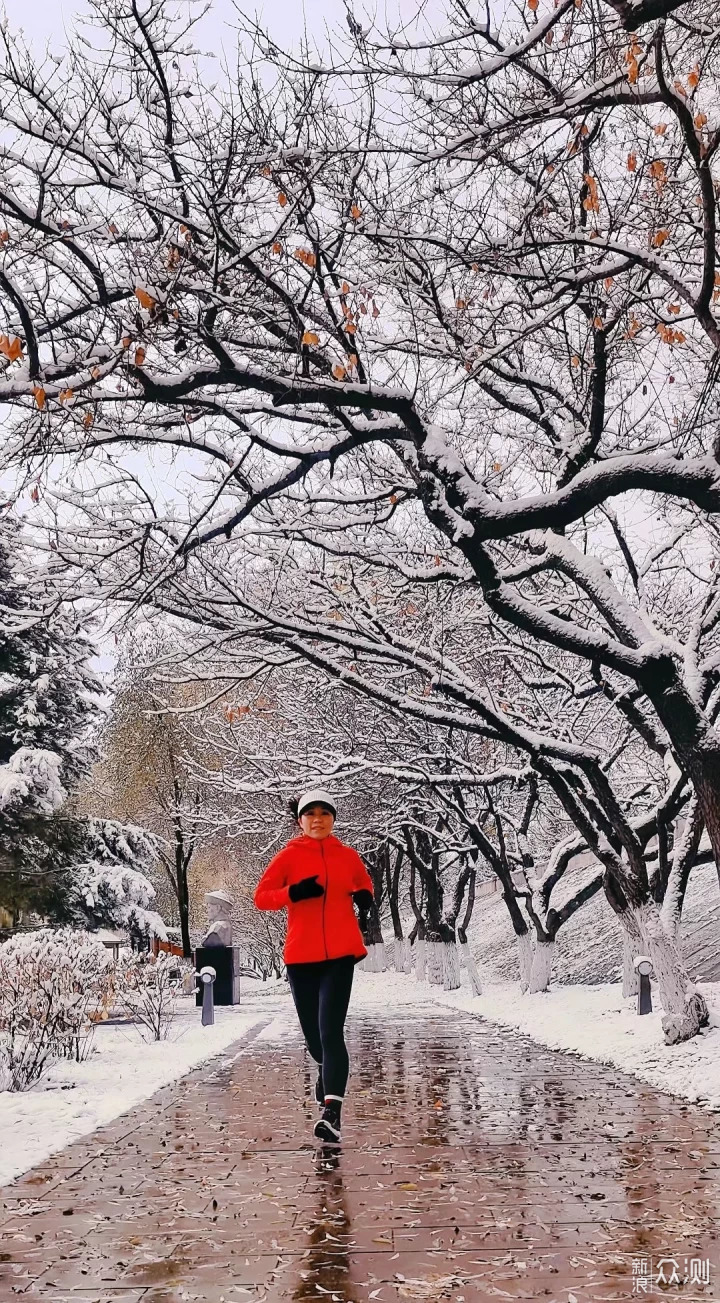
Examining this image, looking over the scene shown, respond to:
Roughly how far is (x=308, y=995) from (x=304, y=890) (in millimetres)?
693

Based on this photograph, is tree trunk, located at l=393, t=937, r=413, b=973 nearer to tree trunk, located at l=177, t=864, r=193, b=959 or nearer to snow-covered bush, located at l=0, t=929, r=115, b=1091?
tree trunk, located at l=177, t=864, r=193, b=959

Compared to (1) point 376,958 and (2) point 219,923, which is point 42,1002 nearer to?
(2) point 219,923

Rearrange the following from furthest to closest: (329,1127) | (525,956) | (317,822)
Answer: (525,956)
(317,822)
(329,1127)

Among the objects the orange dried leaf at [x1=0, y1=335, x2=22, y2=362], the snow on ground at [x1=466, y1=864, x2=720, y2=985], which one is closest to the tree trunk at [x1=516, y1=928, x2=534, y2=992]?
the snow on ground at [x1=466, y1=864, x2=720, y2=985]

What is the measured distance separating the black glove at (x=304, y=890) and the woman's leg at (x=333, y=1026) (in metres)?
0.42

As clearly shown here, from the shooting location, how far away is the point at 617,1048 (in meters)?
12.6

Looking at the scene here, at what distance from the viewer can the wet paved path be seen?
429cm

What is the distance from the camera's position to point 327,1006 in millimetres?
7133

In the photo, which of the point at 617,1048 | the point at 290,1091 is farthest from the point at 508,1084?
the point at 617,1048

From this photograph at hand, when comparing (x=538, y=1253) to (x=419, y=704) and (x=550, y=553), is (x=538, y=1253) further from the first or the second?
(x=419, y=704)

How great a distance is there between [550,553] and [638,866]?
17.1ft

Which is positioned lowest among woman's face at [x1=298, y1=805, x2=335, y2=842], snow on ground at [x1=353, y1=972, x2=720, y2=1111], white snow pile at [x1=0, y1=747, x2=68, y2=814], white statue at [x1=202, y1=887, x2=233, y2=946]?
snow on ground at [x1=353, y1=972, x2=720, y2=1111]

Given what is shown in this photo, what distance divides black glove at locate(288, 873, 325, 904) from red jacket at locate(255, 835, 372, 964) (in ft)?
0.10

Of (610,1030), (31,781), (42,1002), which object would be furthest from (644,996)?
(31,781)
